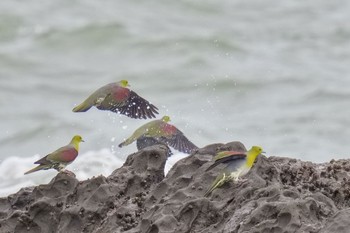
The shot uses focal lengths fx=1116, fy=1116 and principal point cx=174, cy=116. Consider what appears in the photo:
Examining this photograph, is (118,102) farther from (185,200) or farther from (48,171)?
(48,171)

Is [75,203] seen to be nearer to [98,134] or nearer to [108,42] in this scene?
[98,134]

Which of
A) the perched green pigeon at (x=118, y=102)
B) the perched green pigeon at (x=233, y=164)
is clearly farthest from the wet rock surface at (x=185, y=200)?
the perched green pigeon at (x=118, y=102)

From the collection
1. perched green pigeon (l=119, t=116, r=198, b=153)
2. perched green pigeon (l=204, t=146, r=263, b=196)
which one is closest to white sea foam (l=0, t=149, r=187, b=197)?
perched green pigeon (l=119, t=116, r=198, b=153)

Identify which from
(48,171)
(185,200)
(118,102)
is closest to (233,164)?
(185,200)

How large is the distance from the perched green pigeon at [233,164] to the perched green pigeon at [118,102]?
7.47 ft

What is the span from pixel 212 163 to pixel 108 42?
13.9 meters

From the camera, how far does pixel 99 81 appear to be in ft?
56.7

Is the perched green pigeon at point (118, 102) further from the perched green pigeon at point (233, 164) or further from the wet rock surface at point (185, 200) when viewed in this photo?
the perched green pigeon at point (233, 164)

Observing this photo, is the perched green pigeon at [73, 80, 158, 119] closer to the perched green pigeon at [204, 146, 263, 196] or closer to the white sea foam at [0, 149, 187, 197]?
the perched green pigeon at [204, 146, 263, 196]

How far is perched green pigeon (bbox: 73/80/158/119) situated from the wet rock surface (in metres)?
1.66

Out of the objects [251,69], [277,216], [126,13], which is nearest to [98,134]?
[251,69]

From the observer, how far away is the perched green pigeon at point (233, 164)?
554 centimetres

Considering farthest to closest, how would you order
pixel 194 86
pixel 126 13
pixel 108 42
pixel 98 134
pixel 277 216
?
1. pixel 126 13
2. pixel 108 42
3. pixel 194 86
4. pixel 98 134
5. pixel 277 216

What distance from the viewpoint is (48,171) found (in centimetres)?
1257
